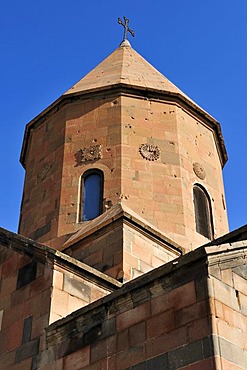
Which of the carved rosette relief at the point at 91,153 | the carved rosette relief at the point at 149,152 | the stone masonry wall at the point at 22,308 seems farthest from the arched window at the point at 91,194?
the stone masonry wall at the point at 22,308

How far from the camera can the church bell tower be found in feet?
36.1

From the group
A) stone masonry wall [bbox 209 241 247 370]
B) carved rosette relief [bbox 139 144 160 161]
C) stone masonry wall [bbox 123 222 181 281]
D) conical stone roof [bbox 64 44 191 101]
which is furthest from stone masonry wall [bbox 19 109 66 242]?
stone masonry wall [bbox 209 241 247 370]

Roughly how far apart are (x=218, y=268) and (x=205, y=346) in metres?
0.87

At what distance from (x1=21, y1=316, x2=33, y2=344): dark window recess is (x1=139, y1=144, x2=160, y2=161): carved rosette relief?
524cm

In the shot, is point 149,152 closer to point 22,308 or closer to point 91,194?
point 91,194

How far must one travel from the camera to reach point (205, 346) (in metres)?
5.30

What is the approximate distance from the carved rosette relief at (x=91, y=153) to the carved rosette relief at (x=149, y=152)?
87 cm

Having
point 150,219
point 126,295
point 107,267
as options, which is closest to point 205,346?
point 126,295

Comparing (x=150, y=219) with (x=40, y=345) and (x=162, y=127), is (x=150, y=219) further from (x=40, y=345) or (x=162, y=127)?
(x=40, y=345)

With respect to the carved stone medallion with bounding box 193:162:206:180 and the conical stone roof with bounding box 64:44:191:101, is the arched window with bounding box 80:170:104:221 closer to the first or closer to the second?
the carved stone medallion with bounding box 193:162:206:180

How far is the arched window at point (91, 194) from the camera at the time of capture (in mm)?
11258

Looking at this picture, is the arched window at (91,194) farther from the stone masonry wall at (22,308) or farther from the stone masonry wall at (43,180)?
the stone masonry wall at (22,308)

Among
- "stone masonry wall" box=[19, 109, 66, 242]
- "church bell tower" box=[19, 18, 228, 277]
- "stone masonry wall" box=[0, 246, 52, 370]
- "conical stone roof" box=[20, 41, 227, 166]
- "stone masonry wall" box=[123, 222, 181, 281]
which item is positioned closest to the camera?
"stone masonry wall" box=[0, 246, 52, 370]

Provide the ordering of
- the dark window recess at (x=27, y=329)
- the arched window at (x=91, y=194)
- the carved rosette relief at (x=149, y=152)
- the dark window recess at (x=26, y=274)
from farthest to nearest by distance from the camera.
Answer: the carved rosette relief at (x=149, y=152) < the arched window at (x=91, y=194) < the dark window recess at (x=26, y=274) < the dark window recess at (x=27, y=329)
